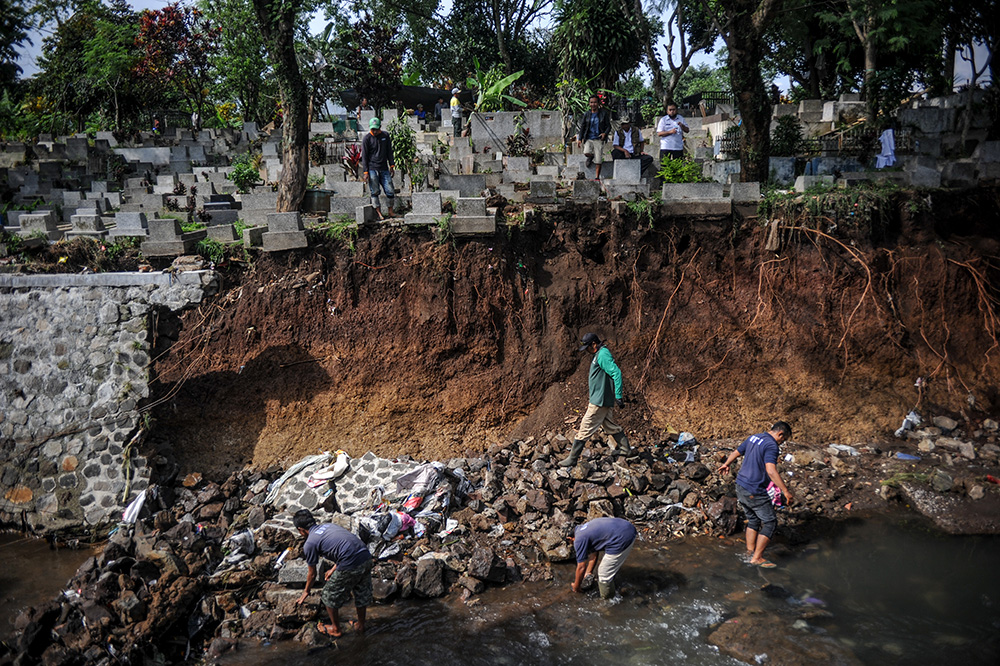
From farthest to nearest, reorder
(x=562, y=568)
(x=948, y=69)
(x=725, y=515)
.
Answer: (x=948, y=69)
(x=725, y=515)
(x=562, y=568)

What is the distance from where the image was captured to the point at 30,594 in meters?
7.05

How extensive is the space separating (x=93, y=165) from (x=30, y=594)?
14.9 meters

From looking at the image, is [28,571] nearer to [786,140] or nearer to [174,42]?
[786,140]

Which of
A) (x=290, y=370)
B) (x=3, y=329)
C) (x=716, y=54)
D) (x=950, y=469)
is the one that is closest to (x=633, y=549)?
(x=950, y=469)

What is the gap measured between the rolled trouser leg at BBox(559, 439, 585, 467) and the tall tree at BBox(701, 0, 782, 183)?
6.04 meters

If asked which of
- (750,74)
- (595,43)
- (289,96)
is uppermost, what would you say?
(595,43)

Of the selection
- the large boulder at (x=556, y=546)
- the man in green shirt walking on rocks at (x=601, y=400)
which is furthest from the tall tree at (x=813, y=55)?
the large boulder at (x=556, y=546)

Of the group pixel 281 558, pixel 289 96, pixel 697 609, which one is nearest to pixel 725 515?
pixel 697 609

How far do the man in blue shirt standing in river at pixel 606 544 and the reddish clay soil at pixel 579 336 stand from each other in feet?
9.80

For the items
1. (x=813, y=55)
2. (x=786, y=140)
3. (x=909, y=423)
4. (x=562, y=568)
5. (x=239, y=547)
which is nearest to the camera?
(x=562, y=568)

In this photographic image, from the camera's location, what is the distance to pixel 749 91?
10938mm

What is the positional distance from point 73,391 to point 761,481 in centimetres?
857

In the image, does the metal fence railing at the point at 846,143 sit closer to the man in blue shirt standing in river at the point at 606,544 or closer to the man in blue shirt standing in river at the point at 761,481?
the man in blue shirt standing in river at the point at 761,481

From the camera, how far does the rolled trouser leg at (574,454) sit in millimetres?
8359
